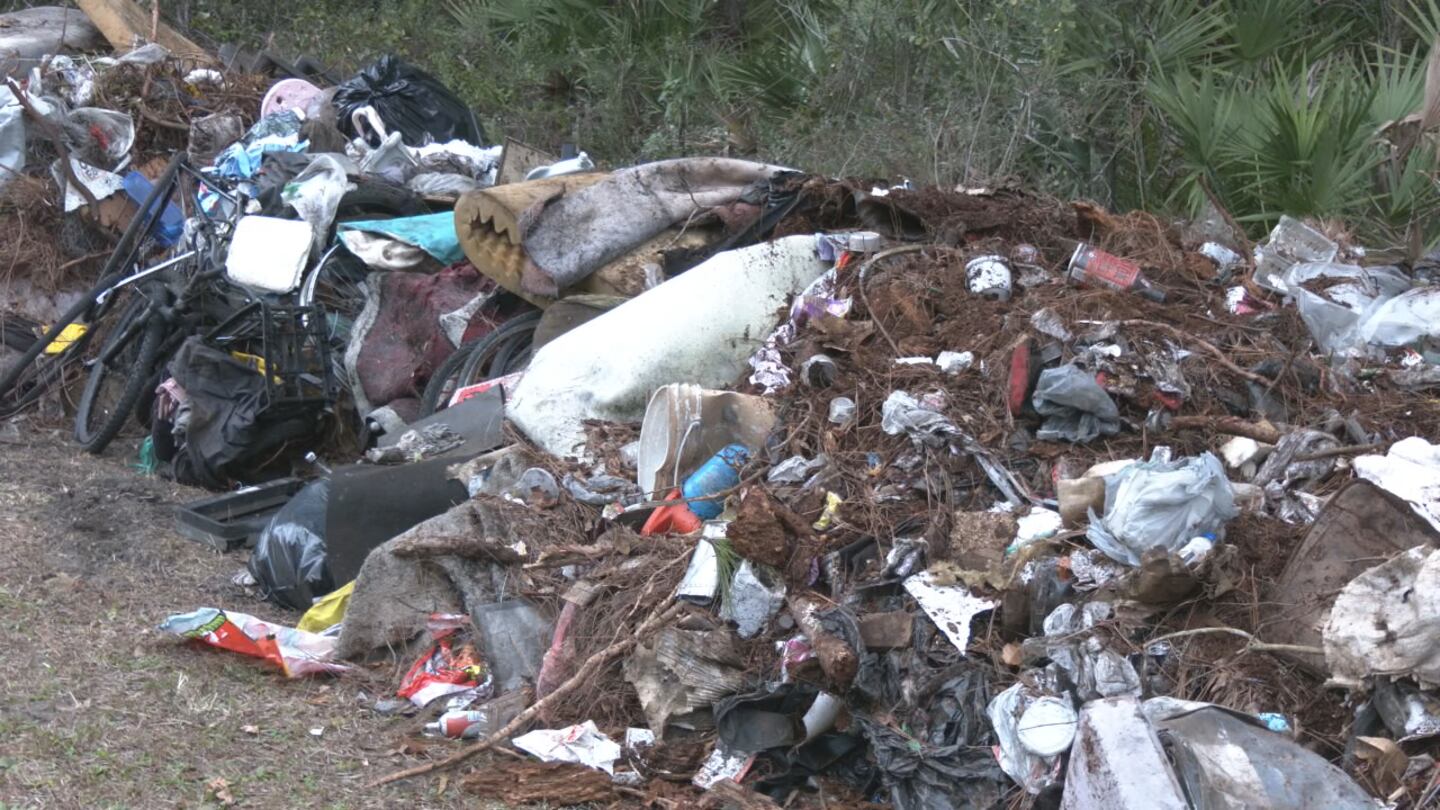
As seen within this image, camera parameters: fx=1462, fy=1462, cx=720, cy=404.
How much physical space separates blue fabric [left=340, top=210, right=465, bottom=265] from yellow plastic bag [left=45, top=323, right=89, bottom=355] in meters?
1.45

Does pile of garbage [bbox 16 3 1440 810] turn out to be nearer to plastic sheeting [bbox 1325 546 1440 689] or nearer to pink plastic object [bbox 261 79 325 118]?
plastic sheeting [bbox 1325 546 1440 689]

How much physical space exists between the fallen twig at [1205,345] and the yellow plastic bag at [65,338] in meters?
5.15

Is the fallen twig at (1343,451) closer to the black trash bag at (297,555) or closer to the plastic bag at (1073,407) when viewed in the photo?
the plastic bag at (1073,407)

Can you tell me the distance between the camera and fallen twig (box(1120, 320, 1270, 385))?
15.6ft

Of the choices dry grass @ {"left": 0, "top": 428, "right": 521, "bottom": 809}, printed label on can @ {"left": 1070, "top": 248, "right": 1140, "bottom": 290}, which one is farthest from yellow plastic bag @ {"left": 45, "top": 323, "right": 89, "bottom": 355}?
printed label on can @ {"left": 1070, "top": 248, "right": 1140, "bottom": 290}

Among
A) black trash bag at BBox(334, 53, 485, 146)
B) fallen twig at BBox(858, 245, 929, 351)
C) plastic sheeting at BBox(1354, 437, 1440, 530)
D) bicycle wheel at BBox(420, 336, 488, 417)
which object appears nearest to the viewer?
plastic sheeting at BBox(1354, 437, 1440, 530)

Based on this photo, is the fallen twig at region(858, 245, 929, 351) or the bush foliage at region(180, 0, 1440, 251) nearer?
the fallen twig at region(858, 245, 929, 351)

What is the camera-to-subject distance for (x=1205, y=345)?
4926 millimetres

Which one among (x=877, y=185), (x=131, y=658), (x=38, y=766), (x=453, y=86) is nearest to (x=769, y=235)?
(x=877, y=185)

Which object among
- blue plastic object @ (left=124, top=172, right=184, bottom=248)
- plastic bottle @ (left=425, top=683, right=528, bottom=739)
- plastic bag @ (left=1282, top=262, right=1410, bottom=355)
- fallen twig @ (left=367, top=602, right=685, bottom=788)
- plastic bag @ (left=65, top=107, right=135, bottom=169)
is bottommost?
plastic bag @ (left=1282, top=262, right=1410, bottom=355)

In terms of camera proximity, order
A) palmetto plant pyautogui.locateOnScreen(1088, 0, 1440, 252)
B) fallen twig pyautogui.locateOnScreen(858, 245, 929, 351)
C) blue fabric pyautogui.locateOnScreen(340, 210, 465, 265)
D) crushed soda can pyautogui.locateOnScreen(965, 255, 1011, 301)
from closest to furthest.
→ fallen twig pyautogui.locateOnScreen(858, 245, 929, 351), crushed soda can pyautogui.locateOnScreen(965, 255, 1011, 301), palmetto plant pyautogui.locateOnScreen(1088, 0, 1440, 252), blue fabric pyautogui.locateOnScreen(340, 210, 465, 265)

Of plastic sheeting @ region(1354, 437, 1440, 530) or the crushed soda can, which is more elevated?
plastic sheeting @ region(1354, 437, 1440, 530)

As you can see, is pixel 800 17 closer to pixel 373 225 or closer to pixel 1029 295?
pixel 373 225

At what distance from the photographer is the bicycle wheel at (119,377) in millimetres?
6738
